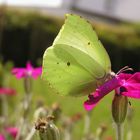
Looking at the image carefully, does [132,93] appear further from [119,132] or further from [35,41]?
[35,41]

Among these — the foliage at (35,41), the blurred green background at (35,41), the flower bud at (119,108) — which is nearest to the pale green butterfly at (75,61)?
the flower bud at (119,108)

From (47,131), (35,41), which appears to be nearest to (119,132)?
(47,131)

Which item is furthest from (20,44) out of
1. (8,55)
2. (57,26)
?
(57,26)

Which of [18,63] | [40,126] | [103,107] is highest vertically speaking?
[40,126]

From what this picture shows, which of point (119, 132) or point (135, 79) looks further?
point (135, 79)

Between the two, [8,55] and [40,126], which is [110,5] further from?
[40,126]

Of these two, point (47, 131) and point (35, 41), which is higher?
point (47, 131)
